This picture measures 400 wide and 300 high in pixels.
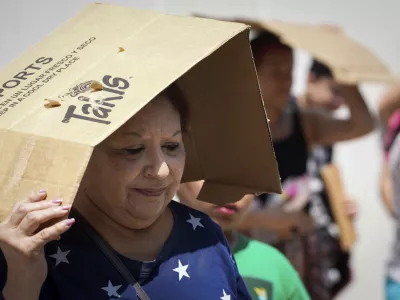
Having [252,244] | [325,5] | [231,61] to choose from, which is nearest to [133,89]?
[231,61]

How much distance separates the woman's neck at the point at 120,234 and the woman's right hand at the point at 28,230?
13.3 inches

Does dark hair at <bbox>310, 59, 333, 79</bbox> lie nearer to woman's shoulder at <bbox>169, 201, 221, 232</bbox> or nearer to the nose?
woman's shoulder at <bbox>169, 201, 221, 232</bbox>

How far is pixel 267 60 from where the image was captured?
4746 millimetres

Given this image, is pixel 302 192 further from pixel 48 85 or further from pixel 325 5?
pixel 325 5

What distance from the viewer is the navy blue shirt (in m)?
2.23

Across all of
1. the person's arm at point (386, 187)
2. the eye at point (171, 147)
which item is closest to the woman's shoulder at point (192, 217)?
the eye at point (171, 147)

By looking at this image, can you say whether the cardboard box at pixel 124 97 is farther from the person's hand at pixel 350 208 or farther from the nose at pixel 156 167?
the person's hand at pixel 350 208

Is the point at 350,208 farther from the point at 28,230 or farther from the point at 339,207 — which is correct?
the point at 28,230

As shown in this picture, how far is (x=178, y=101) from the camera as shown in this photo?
247cm

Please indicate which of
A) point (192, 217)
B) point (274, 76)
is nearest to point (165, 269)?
point (192, 217)

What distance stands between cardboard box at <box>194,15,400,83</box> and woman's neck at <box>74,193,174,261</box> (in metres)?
1.59

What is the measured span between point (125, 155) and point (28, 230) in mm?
374

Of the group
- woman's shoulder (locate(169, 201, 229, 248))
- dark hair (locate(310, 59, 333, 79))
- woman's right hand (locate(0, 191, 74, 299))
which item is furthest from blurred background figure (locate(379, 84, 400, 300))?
woman's right hand (locate(0, 191, 74, 299))

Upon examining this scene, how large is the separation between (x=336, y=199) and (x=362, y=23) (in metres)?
3.67
